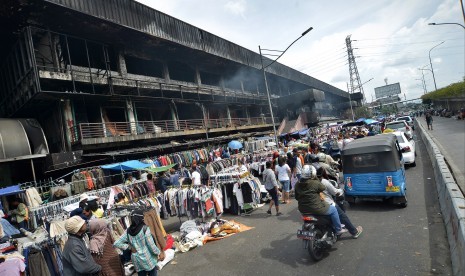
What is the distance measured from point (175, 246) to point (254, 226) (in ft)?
7.79

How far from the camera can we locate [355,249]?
18.6ft

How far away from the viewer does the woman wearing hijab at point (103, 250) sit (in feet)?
15.2

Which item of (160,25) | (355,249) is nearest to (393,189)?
(355,249)

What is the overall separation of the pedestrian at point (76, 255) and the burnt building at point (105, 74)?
13.4m

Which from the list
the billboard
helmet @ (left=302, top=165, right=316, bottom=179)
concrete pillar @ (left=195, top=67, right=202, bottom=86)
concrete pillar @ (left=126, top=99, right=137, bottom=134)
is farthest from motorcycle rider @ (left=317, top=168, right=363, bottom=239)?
the billboard

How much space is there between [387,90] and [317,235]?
10893 cm

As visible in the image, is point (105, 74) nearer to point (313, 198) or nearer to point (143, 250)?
point (143, 250)

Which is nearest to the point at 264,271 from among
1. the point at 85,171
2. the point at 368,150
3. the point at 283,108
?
the point at 368,150

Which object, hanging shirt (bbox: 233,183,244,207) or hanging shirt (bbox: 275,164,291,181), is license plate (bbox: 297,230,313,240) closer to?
hanging shirt (bbox: 233,183,244,207)

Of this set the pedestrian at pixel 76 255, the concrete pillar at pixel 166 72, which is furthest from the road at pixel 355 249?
the concrete pillar at pixel 166 72

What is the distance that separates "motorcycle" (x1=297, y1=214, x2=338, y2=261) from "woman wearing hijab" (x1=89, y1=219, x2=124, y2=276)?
3.40 metres

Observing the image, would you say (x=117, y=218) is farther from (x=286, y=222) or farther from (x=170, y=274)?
(x=286, y=222)

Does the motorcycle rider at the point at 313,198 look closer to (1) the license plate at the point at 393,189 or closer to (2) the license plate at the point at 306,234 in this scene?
(2) the license plate at the point at 306,234

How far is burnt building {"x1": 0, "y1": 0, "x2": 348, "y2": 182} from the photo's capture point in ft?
55.3
